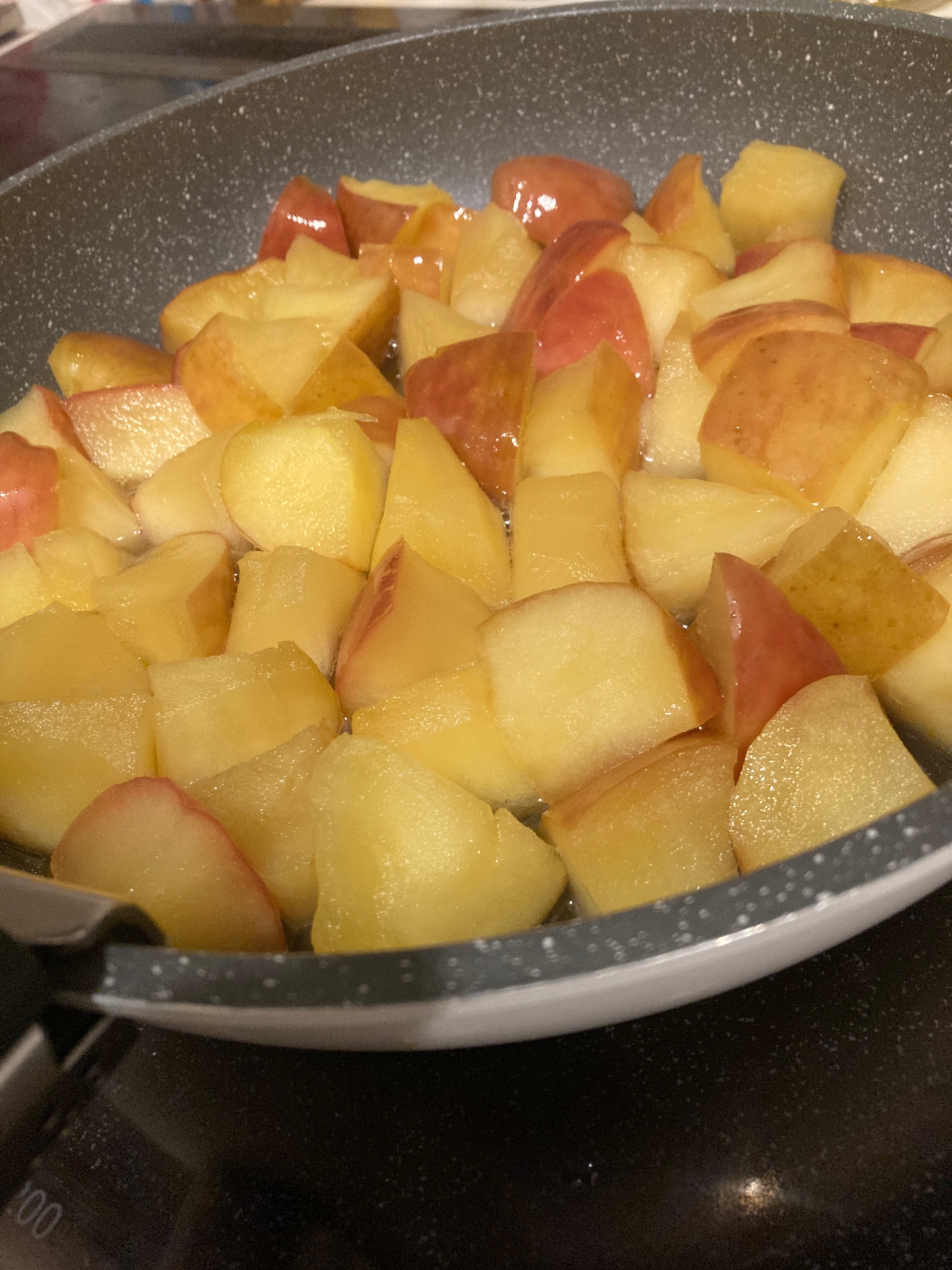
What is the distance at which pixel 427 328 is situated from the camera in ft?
3.60

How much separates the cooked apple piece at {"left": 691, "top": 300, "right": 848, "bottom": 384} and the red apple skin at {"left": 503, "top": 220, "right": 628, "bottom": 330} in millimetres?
153

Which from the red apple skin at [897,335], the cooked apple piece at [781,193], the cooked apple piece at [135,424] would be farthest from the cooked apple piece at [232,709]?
the cooked apple piece at [781,193]

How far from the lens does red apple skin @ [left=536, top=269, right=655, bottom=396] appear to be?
1.05 metres

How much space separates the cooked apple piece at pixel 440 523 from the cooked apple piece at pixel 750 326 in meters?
0.28

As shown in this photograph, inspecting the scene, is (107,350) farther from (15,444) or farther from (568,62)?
(568,62)

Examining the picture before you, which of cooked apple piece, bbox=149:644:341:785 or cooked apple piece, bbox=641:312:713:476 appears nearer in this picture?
cooked apple piece, bbox=149:644:341:785

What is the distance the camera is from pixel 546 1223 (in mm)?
593

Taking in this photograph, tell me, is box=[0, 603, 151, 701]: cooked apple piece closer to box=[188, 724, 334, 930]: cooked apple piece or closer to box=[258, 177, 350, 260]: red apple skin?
box=[188, 724, 334, 930]: cooked apple piece

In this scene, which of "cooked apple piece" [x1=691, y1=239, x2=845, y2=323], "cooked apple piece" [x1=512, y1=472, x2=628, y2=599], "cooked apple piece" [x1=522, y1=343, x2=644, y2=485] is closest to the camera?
"cooked apple piece" [x1=512, y1=472, x2=628, y2=599]

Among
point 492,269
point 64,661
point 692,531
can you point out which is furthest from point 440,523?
point 492,269

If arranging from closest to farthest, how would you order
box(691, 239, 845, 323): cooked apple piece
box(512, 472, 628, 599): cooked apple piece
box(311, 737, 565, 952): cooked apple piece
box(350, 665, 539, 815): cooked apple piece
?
box(311, 737, 565, 952): cooked apple piece
box(350, 665, 539, 815): cooked apple piece
box(512, 472, 628, 599): cooked apple piece
box(691, 239, 845, 323): cooked apple piece

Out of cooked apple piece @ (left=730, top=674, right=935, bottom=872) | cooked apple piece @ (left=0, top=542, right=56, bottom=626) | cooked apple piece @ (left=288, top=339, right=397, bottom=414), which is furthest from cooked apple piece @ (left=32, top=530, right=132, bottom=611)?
cooked apple piece @ (left=730, top=674, right=935, bottom=872)

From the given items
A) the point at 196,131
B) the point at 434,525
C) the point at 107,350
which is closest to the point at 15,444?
the point at 107,350

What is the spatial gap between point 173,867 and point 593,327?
2.27ft
